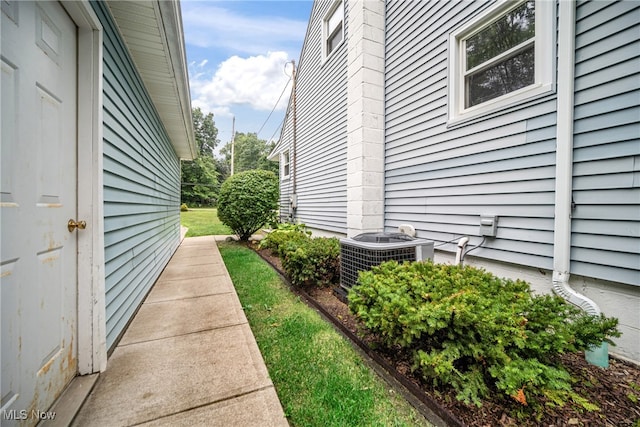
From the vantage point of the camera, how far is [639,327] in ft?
5.86

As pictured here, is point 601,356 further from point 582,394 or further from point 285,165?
point 285,165

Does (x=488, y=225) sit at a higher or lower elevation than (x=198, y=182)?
lower

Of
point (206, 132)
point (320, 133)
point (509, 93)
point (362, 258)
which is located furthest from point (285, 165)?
point (206, 132)

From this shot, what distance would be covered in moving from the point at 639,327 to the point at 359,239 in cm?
223

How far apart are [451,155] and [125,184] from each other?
367 centimetres

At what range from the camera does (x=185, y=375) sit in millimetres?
1757

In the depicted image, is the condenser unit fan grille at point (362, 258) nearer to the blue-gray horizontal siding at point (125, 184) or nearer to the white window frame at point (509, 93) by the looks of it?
the white window frame at point (509, 93)

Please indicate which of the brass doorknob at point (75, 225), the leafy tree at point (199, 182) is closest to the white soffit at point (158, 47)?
the brass doorknob at point (75, 225)

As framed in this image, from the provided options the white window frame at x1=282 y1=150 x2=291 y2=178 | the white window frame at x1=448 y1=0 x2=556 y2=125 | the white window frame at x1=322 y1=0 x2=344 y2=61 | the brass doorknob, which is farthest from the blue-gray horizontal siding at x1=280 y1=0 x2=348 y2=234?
the brass doorknob

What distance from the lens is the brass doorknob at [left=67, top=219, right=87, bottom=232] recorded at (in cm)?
161

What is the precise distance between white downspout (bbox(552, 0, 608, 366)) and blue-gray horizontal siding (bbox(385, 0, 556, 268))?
0.35ft

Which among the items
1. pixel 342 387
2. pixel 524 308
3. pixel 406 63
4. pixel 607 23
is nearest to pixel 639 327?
pixel 524 308

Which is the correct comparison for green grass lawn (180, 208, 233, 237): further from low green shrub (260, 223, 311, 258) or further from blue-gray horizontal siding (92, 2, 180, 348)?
blue-gray horizontal siding (92, 2, 180, 348)

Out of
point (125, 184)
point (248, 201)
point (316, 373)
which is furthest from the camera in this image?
point (248, 201)
